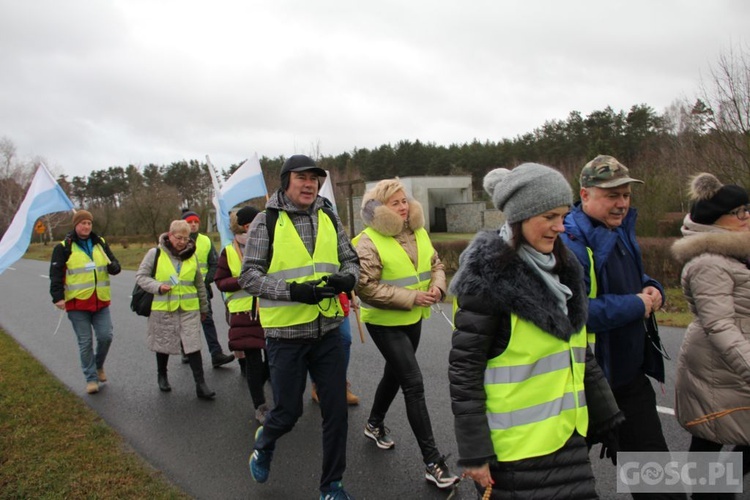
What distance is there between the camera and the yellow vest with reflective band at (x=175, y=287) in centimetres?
564

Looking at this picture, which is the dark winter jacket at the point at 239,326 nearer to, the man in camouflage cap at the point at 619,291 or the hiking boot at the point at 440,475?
the hiking boot at the point at 440,475

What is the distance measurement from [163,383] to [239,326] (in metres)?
1.62

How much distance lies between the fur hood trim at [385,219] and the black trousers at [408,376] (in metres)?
0.71

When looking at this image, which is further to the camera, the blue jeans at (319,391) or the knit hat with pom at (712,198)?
the blue jeans at (319,391)

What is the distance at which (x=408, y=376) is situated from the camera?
11.9ft

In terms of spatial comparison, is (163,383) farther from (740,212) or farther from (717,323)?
(740,212)

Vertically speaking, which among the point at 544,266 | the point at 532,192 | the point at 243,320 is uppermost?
the point at 532,192

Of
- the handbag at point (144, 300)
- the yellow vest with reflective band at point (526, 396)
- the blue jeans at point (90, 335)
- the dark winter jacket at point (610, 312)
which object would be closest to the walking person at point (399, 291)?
the dark winter jacket at point (610, 312)

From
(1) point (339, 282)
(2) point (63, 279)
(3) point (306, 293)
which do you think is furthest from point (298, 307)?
(2) point (63, 279)

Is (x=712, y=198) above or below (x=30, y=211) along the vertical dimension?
below

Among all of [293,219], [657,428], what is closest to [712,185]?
[657,428]

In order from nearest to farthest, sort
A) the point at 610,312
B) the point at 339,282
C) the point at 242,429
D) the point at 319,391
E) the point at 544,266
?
1. the point at 544,266
2. the point at 610,312
3. the point at 339,282
4. the point at 319,391
5. the point at 242,429

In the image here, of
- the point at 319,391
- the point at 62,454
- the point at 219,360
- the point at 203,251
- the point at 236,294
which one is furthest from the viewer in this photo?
the point at 203,251

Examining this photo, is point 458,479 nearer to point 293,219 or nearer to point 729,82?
point 293,219
